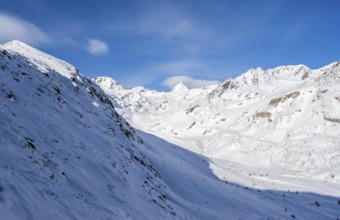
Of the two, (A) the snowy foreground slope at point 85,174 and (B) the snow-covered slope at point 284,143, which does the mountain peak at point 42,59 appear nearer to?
(A) the snowy foreground slope at point 85,174

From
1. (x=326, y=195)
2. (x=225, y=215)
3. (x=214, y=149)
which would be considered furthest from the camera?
(x=214, y=149)

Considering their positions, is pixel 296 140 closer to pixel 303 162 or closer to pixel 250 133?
pixel 303 162

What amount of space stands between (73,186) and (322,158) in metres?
36.2

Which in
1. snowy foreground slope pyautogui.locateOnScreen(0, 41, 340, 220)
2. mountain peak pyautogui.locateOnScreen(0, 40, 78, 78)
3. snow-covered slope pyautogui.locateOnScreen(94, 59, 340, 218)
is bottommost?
snowy foreground slope pyautogui.locateOnScreen(0, 41, 340, 220)

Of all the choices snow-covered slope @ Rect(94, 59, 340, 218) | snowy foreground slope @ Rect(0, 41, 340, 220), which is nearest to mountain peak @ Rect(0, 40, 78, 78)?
snowy foreground slope @ Rect(0, 41, 340, 220)

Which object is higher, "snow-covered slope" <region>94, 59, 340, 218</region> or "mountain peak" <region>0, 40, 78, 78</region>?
"snow-covered slope" <region>94, 59, 340, 218</region>

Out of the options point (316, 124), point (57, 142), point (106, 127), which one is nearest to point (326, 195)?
point (106, 127)

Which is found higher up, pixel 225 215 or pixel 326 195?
pixel 326 195

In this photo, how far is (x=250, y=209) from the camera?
18438mm

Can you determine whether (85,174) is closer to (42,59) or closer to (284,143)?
(42,59)

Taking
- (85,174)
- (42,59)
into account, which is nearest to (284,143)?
(42,59)

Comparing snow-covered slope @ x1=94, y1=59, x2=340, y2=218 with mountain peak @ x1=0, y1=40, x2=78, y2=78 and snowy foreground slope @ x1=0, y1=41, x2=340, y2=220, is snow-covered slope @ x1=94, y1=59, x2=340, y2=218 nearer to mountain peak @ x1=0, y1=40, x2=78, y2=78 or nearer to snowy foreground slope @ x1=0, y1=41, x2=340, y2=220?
snowy foreground slope @ x1=0, y1=41, x2=340, y2=220

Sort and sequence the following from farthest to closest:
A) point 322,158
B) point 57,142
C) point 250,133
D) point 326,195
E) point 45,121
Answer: point 250,133 < point 322,158 < point 326,195 < point 45,121 < point 57,142

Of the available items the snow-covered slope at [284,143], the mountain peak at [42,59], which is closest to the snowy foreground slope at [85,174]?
the mountain peak at [42,59]
